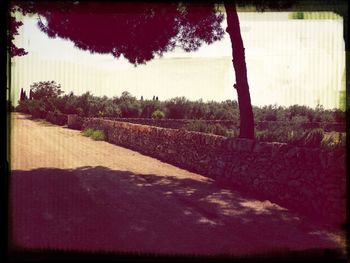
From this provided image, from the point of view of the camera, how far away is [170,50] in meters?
12.6

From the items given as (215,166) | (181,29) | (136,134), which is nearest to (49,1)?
(181,29)

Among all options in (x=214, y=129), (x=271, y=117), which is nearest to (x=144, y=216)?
(x=214, y=129)

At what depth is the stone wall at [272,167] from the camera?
747 cm

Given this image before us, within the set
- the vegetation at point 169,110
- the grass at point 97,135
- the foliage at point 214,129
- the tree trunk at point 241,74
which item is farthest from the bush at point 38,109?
the tree trunk at point 241,74

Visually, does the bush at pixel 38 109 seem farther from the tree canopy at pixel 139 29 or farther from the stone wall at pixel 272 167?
the tree canopy at pixel 139 29

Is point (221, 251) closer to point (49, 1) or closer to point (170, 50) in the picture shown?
point (49, 1)

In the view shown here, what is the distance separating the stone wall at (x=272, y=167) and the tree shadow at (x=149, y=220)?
0.50m

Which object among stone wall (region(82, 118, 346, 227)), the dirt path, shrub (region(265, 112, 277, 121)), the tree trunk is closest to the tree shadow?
the dirt path

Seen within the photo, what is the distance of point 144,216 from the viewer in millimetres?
7270

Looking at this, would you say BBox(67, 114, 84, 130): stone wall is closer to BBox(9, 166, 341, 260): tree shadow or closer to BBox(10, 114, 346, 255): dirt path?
BBox(10, 114, 346, 255): dirt path

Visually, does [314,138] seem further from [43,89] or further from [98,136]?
[43,89]

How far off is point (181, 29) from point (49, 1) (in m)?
6.40

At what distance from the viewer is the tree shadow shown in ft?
18.9

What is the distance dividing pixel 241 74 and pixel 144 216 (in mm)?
5959
